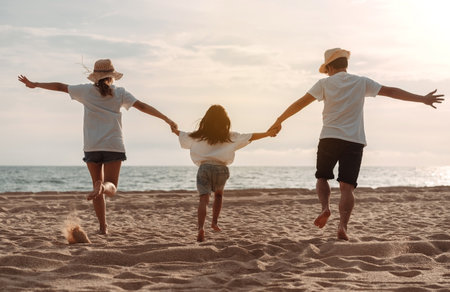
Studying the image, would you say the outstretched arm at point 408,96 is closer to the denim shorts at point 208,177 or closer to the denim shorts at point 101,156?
the denim shorts at point 208,177

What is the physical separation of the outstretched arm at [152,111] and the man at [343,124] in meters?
1.51

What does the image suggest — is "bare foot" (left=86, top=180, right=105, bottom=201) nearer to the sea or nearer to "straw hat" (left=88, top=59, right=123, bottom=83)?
"straw hat" (left=88, top=59, right=123, bottom=83)

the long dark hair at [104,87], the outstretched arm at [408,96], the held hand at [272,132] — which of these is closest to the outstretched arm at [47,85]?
the long dark hair at [104,87]

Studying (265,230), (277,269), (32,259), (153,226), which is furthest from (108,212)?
(277,269)

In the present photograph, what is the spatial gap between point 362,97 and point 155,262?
2.76 meters

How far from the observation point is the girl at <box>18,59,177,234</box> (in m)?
5.57

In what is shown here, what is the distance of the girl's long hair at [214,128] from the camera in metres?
5.48

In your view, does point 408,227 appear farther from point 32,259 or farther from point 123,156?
point 32,259

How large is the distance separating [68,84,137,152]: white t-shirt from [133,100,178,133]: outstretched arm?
0.81 feet

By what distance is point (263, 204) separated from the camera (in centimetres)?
1091

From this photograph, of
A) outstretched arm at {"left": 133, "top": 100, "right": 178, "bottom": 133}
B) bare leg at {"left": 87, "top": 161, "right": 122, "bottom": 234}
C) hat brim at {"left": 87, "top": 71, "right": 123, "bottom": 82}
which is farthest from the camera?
outstretched arm at {"left": 133, "top": 100, "right": 178, "bottom": 133}

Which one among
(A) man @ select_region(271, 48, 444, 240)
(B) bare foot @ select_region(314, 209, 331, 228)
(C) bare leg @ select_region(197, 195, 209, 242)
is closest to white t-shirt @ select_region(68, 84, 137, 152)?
(C) bare leg @ select_region(197, 195, 209, 242)

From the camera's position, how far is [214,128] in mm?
5477

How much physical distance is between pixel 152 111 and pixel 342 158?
2222mm
